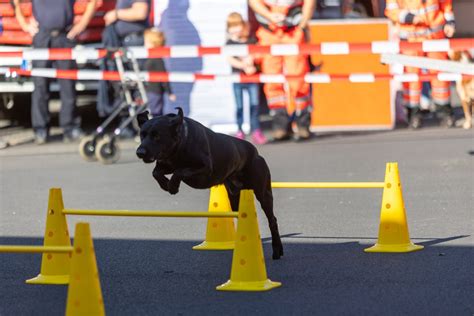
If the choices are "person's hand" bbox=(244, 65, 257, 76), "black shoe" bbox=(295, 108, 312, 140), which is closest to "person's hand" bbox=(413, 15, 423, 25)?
"black shoe" bbox=(295, 108, 312, 140)

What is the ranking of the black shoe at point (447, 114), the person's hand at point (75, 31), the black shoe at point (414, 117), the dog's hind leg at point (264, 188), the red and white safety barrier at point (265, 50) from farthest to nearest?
the black shoe at point (414, 117), the black shoe at point (447, 114), the person's hand at point (75, 31), the red and white safety barrier at point (265, 50), the dog's hind leg at point (264, 188)

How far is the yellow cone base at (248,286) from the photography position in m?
7.98

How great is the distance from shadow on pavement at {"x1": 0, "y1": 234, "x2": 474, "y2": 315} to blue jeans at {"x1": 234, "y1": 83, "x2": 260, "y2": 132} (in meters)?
7.93

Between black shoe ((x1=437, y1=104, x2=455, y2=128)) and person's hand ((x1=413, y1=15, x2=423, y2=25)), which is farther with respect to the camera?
black shoe ((x1=437, y1=104, x2=455, y2=128))

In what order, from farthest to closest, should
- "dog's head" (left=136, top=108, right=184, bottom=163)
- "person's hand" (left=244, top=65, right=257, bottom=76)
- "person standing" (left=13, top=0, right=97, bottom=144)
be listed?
"person standing" (left=13, top=0, right=97, bottom=144) → "person's hand" (left=244, top=65, right=257, bottom=76) → "dog's head" (left=136, top=108, right=184, bottom=163)

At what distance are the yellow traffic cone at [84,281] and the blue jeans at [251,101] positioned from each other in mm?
11229

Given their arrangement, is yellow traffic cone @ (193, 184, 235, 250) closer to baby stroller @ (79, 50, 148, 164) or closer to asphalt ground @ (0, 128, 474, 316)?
asphalt ground @ (0, 128, 474, 316)

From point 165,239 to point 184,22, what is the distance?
30.5 feet

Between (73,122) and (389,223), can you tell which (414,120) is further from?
(389,223)

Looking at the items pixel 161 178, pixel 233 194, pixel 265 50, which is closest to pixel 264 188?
pixel 233 194

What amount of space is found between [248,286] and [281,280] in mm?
429

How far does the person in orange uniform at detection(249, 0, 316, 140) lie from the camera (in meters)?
17.9

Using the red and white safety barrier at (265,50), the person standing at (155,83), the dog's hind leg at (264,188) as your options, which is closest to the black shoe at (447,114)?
the red and white safety barrier at (265,50)

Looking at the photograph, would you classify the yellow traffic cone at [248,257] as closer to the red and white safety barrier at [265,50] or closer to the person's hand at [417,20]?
the red and white safety barrier at [265,50]
